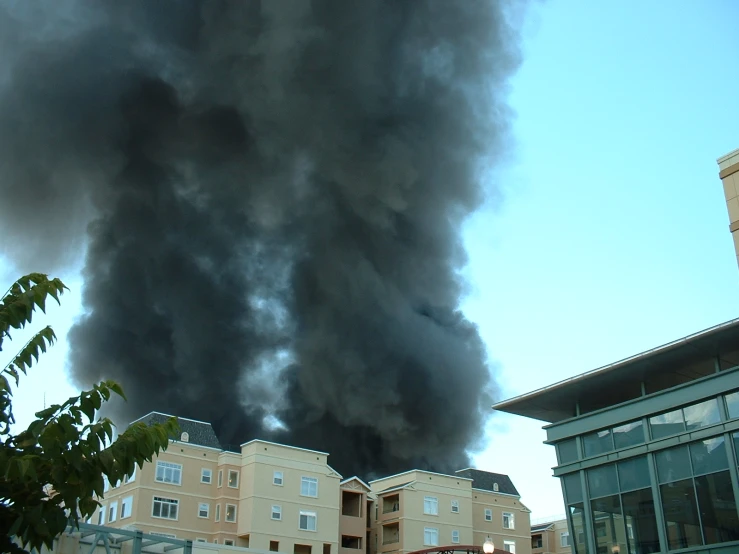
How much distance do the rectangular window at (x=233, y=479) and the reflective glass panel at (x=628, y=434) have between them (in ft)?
136

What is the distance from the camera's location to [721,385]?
23.7m

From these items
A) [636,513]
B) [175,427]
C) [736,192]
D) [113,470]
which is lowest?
[113,470]

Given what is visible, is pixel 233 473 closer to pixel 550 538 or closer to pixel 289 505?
pixel 289 505

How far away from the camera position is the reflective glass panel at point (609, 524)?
2555 cm

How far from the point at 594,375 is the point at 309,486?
4160cm

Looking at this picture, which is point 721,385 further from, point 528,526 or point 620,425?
point 528,526

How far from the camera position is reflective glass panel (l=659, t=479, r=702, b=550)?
23.5 meters

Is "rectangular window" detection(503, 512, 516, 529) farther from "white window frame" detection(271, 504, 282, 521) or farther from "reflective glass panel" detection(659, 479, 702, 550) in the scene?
"reflective glass panel" detection(659, 479, 702, 550)

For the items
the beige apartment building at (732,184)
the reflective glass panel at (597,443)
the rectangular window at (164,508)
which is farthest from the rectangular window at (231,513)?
the beige apartment building at (732,184)

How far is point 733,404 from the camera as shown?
23.3m

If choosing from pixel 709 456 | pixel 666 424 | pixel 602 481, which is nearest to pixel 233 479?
pixel 602 481

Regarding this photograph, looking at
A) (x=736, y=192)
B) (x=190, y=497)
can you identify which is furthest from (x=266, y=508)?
(x=736, y=192)

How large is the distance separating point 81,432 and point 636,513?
2136 centimetres

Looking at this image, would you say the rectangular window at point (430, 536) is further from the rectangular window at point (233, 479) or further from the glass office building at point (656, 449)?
the glass office building at point (656, 449)
